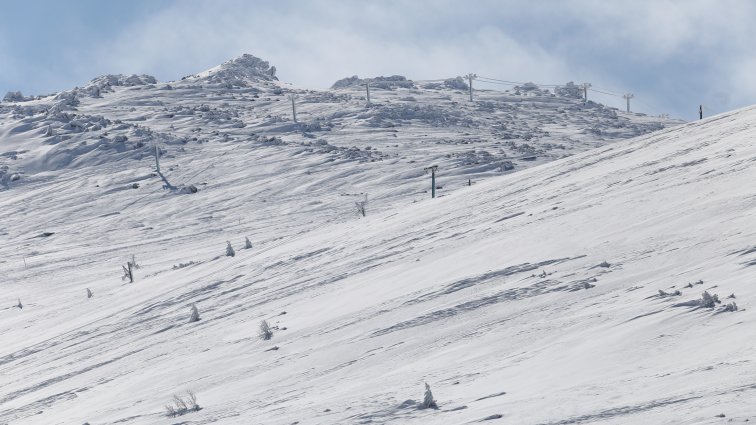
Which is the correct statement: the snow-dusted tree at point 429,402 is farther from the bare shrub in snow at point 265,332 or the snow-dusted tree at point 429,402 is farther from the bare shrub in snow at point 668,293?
the bare shrub in snow at point 265,332

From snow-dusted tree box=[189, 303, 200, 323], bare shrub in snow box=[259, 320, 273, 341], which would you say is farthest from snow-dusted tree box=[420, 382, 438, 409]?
snow-dusted tree box=[189, 303, 200, 323]

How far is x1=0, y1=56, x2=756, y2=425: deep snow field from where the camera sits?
846 centimetres

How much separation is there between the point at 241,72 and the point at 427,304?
6917 cm

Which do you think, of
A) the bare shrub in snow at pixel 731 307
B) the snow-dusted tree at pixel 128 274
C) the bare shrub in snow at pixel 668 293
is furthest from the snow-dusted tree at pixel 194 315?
→ the bare shrub in snow at pixel 731 307

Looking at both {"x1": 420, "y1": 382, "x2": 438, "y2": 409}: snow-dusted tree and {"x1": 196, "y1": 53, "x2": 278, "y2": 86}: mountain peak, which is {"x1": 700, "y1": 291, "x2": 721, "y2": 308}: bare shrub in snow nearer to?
{"x1": 420, "y1": 382, "x2": 438, "y2": 409}: snow-dusted tree

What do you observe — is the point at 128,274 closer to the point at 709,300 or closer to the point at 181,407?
the point at 181,407

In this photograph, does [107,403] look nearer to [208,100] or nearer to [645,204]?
[645,204]

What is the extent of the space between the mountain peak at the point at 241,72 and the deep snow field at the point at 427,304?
121 feet

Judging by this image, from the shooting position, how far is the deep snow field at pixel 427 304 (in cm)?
846

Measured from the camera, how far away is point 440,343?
10.9 metres

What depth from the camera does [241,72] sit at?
80.0 metres

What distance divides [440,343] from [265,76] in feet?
240

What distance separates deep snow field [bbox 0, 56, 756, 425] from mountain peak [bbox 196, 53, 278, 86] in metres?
36.9

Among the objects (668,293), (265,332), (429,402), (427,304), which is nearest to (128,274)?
(265,332)
